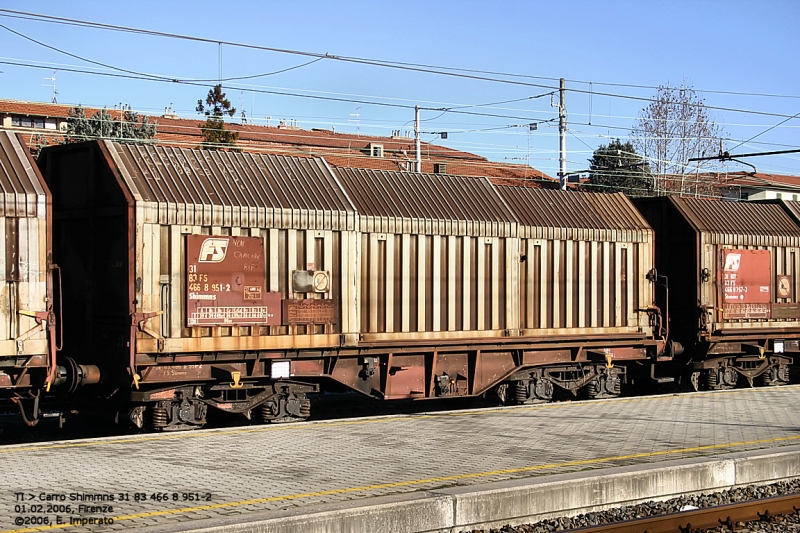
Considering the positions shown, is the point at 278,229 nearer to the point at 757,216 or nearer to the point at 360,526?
the point at 360,526

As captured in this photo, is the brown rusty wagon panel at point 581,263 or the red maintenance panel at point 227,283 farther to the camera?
the brown rusty wagon panel at point 581,263

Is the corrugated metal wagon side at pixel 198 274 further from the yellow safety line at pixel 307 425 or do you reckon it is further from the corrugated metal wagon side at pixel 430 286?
the yellow safety line at pixel 307 425

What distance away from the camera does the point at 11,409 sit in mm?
12484

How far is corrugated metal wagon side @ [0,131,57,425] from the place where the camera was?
11125 millimetres

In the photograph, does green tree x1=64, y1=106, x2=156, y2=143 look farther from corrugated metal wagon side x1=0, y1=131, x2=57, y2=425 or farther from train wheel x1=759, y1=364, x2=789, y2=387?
train wheel x1=759, y1=364, x2=789, y2=387

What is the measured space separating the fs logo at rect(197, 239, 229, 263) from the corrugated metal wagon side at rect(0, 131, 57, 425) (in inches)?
84.0

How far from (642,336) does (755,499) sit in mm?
9090

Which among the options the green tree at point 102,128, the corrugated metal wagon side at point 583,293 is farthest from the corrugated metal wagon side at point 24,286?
the green tree at point 102,128

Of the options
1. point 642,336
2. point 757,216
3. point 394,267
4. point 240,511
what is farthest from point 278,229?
point 757,216

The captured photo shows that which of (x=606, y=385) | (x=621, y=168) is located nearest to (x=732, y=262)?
(x=606, y=385)

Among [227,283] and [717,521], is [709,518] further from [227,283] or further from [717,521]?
[227,283]

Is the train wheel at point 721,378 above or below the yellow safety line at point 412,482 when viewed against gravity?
below

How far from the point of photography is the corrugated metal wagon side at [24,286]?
36.5 feet

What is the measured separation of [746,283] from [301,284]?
467 inches
